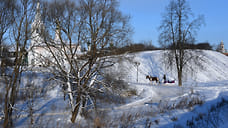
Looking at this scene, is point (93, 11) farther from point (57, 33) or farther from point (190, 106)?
→ point (190, 106)

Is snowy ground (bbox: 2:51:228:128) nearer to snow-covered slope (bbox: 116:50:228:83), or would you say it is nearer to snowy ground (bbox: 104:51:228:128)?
snowy ground (bbox: 104:51:228:128)

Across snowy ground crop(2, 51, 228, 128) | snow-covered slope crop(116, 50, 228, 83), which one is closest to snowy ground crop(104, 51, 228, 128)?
snowy ground crop(2, 51, 228, 128)

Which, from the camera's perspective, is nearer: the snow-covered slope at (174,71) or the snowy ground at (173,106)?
the snowy ground at (173,106)

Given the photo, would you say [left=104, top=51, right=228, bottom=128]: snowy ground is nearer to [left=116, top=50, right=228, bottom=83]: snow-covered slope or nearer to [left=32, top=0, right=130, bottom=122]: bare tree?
[left=32, top=0, right=130, bottom=122]: bare tree

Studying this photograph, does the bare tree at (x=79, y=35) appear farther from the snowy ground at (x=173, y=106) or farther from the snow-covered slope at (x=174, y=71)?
the snow-covered slope at (x=174, y=71)

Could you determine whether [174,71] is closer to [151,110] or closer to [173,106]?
[173,106]

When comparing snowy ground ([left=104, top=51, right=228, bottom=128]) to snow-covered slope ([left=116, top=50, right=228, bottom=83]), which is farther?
snow-covered slope ([left=116, top=50, right=228, bottom=83])

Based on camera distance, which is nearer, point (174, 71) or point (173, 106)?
point (173, 106)

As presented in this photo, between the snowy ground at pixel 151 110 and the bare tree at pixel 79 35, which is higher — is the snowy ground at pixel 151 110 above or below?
below

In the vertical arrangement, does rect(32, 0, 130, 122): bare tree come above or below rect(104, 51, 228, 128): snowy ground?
above

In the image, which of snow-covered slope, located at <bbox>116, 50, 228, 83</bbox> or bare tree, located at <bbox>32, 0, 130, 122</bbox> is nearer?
bare tree, located at <bbox>32, 0, 130, 122</bbox>

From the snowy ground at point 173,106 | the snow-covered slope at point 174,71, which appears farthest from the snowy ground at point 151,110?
the snow-covered slope at point 174,71

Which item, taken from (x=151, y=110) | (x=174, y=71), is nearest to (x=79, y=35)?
(x=151, y=110)

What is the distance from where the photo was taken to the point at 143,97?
13703 millimetres
